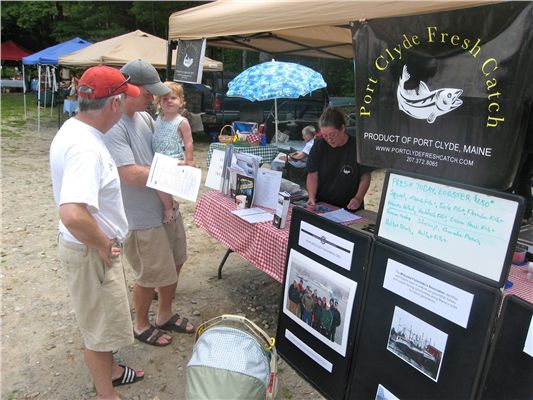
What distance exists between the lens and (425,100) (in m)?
2.13

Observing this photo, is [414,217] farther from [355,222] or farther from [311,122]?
[311,122]

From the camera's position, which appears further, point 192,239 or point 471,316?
point 192,239

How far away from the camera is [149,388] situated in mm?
2588

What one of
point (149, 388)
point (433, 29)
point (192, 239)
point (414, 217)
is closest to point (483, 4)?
point (433, 29)

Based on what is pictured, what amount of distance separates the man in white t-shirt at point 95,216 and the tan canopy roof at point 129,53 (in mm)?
8378

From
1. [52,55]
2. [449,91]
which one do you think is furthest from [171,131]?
[52,55]

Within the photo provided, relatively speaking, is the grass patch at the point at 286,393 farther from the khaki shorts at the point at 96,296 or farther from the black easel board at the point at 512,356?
the black easel board at the point at 512,356

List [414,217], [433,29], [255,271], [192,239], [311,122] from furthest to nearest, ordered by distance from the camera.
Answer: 1. [311,122]
2. [192,239]
3. [255,271]
4. [433,29]
5. [414,217]

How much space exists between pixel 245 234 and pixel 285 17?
153 cm

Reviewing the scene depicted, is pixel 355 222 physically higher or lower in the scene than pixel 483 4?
lower

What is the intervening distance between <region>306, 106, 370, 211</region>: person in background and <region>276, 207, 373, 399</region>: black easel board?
1189 mm

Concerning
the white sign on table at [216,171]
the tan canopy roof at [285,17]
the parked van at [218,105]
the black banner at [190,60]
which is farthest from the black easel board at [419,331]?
the parked van at [218,105]

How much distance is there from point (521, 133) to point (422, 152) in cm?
46

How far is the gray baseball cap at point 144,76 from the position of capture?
2432mm
